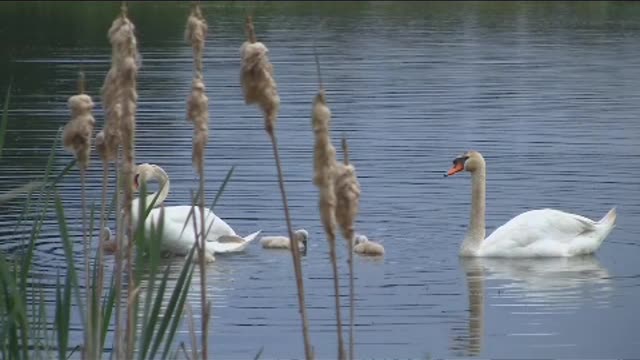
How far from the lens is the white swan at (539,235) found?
1289 cm

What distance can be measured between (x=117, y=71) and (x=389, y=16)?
1697 inches

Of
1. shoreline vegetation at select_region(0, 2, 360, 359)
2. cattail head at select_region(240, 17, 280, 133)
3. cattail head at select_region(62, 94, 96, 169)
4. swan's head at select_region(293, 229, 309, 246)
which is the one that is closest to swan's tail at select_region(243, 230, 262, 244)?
swan's head at select_region(293, 229, 309, 246)

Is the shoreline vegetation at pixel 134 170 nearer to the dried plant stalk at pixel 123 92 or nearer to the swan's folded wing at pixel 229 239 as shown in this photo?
the dried plant stalk at pixel 123 92

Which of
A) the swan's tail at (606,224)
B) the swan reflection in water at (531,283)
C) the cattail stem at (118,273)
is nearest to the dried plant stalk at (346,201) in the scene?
the cattail stem at (118,273)

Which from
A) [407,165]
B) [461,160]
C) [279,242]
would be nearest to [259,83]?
[279,242]

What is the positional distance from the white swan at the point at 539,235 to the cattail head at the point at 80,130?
8.12 meters

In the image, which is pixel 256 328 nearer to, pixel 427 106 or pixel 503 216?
pixel 503 216

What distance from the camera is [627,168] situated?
16.8 m

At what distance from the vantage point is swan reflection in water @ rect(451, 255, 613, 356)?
1061cm

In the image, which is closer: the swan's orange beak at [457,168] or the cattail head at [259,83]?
the cattail head at [259,83]

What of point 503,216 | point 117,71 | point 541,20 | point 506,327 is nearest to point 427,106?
point 503,216

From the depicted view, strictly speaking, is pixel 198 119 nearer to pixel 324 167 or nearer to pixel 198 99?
pixel 198 99

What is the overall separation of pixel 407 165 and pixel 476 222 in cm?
438

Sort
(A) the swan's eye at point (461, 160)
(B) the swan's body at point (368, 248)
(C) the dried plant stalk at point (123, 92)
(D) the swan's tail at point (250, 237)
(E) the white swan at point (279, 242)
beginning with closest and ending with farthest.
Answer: (C) the dried plant stalk at point (123, 92)
(B) the swan's body at point (368, 248)
(E) the white swan at point (279, 242)
(D) the swan's tail at point (250, 237)
(A) the swan's eye at point (461, 160)
